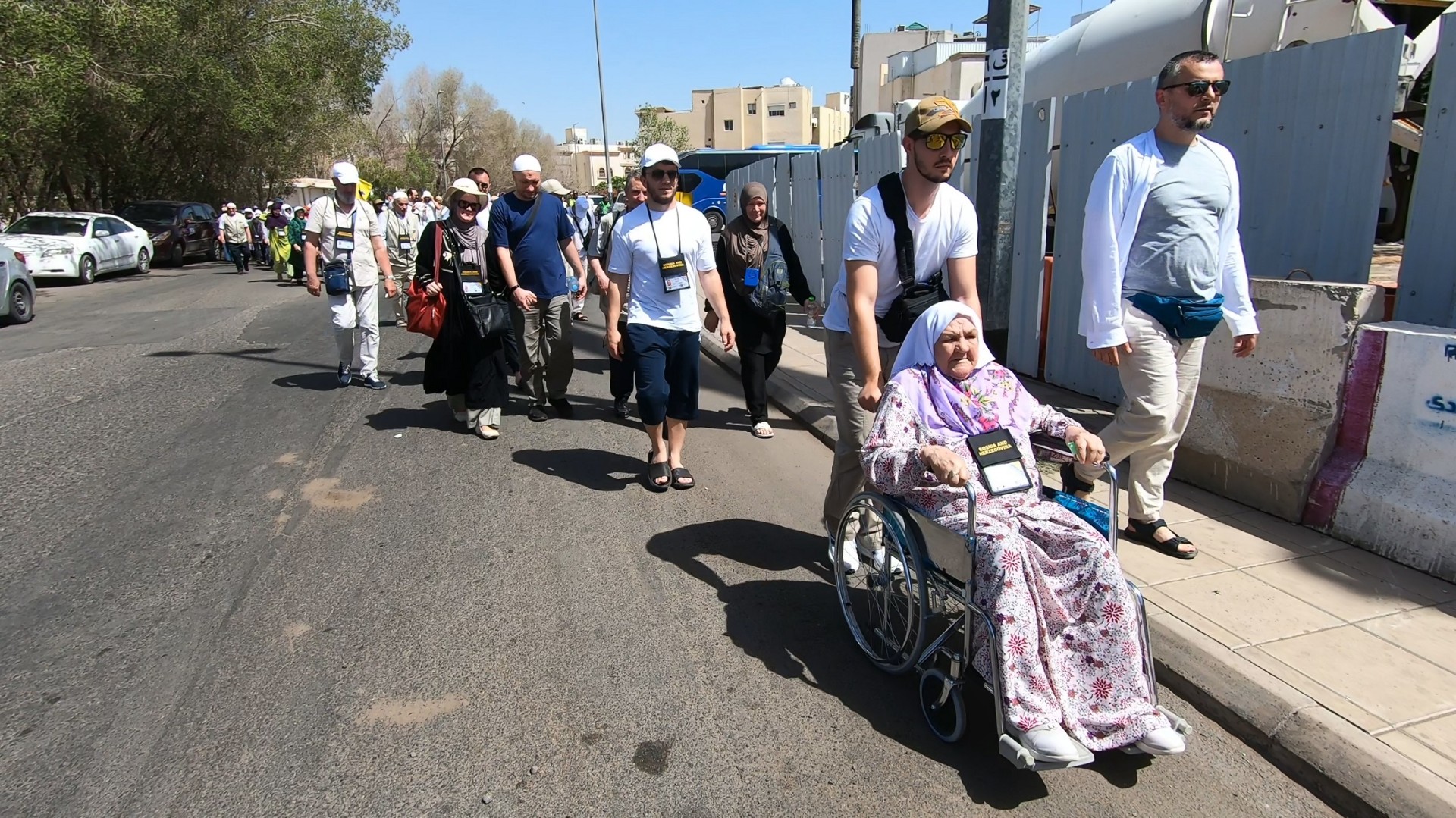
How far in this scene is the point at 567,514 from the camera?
16.4ft

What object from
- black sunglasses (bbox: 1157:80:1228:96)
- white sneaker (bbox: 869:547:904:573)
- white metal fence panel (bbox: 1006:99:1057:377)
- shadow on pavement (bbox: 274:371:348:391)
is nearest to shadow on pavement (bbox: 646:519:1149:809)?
white sneaker (bbox: 869:547:904:573)

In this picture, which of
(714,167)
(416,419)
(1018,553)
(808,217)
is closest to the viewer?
(1018,553)

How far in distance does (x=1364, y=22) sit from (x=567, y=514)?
6.50 meters

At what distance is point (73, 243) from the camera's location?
1878 cm

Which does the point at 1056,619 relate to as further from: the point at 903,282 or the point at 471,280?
the point at 471,280

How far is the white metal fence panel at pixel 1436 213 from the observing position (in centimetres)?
416

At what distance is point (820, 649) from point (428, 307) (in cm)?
434

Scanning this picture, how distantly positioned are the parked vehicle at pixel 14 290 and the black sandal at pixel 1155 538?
14996 millimetres

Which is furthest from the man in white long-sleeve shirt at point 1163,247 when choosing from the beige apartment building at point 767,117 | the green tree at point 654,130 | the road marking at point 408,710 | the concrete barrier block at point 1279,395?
the beige apartment building at point 767,117

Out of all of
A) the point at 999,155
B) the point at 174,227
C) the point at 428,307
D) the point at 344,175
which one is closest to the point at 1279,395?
the point at 999,155

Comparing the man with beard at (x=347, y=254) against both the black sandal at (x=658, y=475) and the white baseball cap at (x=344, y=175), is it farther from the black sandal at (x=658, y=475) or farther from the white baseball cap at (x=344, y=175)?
the black sandal at (x=658, y=475)

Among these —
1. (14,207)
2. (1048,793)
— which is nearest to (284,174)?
(14,207)

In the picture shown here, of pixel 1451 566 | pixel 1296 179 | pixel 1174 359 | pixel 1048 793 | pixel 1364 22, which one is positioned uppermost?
pixel 1364 22

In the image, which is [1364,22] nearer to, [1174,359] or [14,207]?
[1174,359]
